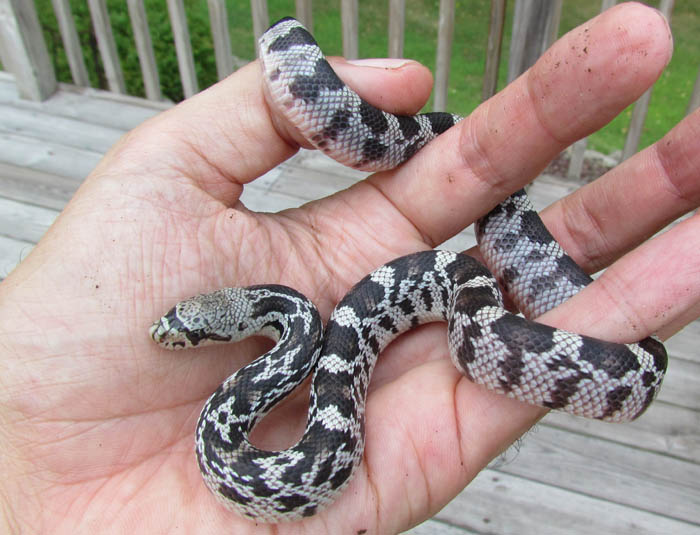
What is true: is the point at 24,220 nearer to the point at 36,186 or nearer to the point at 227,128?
the point at 36,186

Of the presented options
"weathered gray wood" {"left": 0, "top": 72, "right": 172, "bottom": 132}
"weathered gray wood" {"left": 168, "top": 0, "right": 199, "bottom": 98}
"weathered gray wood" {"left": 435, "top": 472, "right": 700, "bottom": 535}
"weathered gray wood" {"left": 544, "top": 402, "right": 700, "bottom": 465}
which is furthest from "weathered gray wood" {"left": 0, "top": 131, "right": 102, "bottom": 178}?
"weathered gray wood" {"left": 544, "top": 402, "right": 700, "bottom": 465}

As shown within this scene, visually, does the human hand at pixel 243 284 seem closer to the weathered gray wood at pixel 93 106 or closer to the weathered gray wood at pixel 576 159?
the weathered gray wood at pixel 576 159

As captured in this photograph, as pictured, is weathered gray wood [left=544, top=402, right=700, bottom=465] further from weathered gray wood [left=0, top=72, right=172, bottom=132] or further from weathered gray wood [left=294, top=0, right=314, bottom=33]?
weathered gray wood [left=0, top=72, right=172, bottom=132]

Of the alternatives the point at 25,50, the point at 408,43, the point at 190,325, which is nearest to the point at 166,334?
the point at 190,325

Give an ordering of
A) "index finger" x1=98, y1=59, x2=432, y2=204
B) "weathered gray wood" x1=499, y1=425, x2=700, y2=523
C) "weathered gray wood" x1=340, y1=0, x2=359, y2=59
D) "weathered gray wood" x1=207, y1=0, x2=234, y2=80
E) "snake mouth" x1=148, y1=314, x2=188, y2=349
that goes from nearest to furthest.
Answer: "snake mouth" x1=148, y1=314, x2=188, y2=349, "index finger" x1=98, y1=59, x2=432, y2=204, "weathered gray wood" x1=499, y1=425, x2=700, y2=523, "weathered gray wood" x1=340, y1=0, x2=359, y2=59, "weathered gray wood" x1=207, y1=0, x2=234, y2=80

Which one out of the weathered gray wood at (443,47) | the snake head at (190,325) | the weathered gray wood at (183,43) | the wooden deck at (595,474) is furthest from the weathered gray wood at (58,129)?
the snake head at (190,325)

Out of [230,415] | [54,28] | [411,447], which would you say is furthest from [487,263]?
[54,28]
